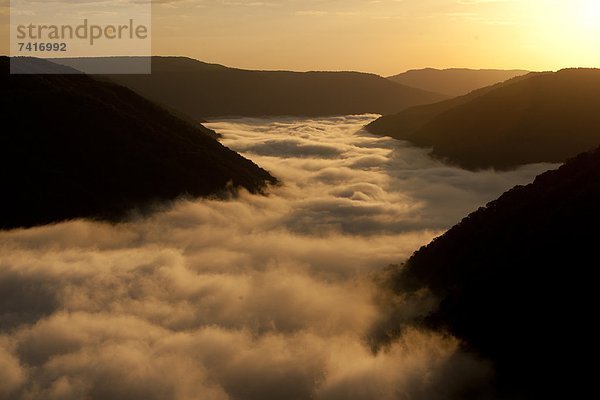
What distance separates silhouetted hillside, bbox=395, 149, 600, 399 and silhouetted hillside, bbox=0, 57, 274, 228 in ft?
116

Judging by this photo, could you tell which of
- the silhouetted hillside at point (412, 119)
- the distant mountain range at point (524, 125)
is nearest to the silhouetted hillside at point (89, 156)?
the distant mountain range at point (524, 125)

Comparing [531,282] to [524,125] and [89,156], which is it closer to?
[89,156]

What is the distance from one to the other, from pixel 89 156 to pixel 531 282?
49.7m

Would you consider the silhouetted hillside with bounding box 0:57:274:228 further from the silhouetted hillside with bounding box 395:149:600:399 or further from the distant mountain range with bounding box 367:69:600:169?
the distant mountain range with bounding box 367:69:600:169

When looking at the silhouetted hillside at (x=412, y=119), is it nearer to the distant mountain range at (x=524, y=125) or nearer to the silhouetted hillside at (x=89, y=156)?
the distant mountain range at (x=524, y=125)

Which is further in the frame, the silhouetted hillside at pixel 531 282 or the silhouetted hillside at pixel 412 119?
the silhouetted hillside at pixel 412 119

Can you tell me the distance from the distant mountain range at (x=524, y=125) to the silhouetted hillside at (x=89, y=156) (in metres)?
54.4

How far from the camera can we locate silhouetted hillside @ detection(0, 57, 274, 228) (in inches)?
2168

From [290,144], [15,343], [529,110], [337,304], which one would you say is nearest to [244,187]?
[337,304]

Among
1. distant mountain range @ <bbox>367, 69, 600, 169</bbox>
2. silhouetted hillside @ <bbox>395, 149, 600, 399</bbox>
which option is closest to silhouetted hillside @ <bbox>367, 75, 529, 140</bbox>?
distant mountain range @ <bbox>367, 69, 600, 169</bbox>

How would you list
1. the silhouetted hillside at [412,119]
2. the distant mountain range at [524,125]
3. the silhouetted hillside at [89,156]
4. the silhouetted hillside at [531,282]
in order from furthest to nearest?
the silhouetted hillside at [412,119]
the distant mountain range at [524,125]
the silhouetted hillside at [89,156]
the silhouetted hillside at [531,282]

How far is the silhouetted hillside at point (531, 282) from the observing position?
24.2 metres

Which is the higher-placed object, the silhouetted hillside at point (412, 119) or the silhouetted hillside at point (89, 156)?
the silhouetted hillside at point (412, 119)

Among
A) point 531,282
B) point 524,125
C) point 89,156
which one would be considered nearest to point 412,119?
point 524,125
